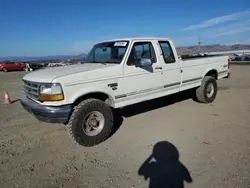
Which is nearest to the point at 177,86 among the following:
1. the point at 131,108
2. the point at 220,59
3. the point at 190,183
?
the point at 131,108

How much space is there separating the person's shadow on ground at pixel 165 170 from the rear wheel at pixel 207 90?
3.23 m

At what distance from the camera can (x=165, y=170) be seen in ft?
10.1

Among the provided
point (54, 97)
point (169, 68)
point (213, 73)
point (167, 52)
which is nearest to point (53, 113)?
point (54, 97)

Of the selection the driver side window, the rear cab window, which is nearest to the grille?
the driver side window

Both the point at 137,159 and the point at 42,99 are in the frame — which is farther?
the point at 42,99

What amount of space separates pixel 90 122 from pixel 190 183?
213cm

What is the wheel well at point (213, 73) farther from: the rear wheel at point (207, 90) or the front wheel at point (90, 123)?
the front wheel at point (90, 123)

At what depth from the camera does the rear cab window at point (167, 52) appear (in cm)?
527

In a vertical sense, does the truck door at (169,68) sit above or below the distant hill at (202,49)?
below

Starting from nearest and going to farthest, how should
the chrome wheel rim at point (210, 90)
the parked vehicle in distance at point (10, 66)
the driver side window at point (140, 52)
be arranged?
the driver side window at point (140, 52) → the chrome wheel rim at point (210, 90) → the parked vehicle in distance at point (10, 66)

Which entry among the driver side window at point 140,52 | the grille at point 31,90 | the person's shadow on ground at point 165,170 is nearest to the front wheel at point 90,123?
the grille at point 31,90

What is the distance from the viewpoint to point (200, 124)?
16.0 feet

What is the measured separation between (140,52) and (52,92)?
7.51 ft

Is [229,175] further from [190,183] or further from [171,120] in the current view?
[171,120]
